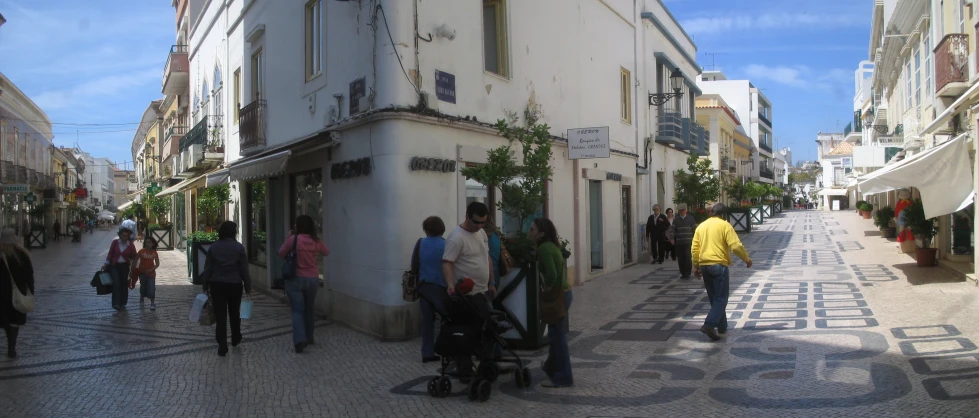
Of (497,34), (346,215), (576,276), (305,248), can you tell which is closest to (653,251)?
(576,276)

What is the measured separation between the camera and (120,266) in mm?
11203

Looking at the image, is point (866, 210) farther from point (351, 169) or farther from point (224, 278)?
point (224, 278)

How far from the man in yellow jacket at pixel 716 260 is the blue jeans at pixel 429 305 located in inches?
125

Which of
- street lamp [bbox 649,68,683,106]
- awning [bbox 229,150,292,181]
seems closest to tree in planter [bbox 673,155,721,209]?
street lamp [bbox 649,68,683,106]

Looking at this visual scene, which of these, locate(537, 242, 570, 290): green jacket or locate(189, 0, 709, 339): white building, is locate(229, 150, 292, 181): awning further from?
locate(537, 242, 570, 290): green jacket

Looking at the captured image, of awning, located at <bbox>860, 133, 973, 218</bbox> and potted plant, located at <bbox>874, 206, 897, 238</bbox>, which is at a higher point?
awning, located at <bbox>860, 133, 973, 218</bbox>

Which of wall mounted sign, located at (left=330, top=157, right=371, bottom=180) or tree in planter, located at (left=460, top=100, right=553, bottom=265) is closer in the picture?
tree in planter, located at (left=460, top=100, right=553, bottom=265)

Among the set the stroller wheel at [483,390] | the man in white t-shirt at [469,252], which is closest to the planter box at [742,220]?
the man in white t-shirt at [469,252]

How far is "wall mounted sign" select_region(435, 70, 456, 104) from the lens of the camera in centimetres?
917

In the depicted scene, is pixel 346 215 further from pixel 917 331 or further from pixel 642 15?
pixel 642 15

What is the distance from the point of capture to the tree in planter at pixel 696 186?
62.5ft

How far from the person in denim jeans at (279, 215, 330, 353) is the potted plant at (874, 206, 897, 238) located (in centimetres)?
1935

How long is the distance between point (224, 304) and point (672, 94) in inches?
510

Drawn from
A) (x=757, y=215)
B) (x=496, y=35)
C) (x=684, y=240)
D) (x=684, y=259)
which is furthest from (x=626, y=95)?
(x=757, y=215)
